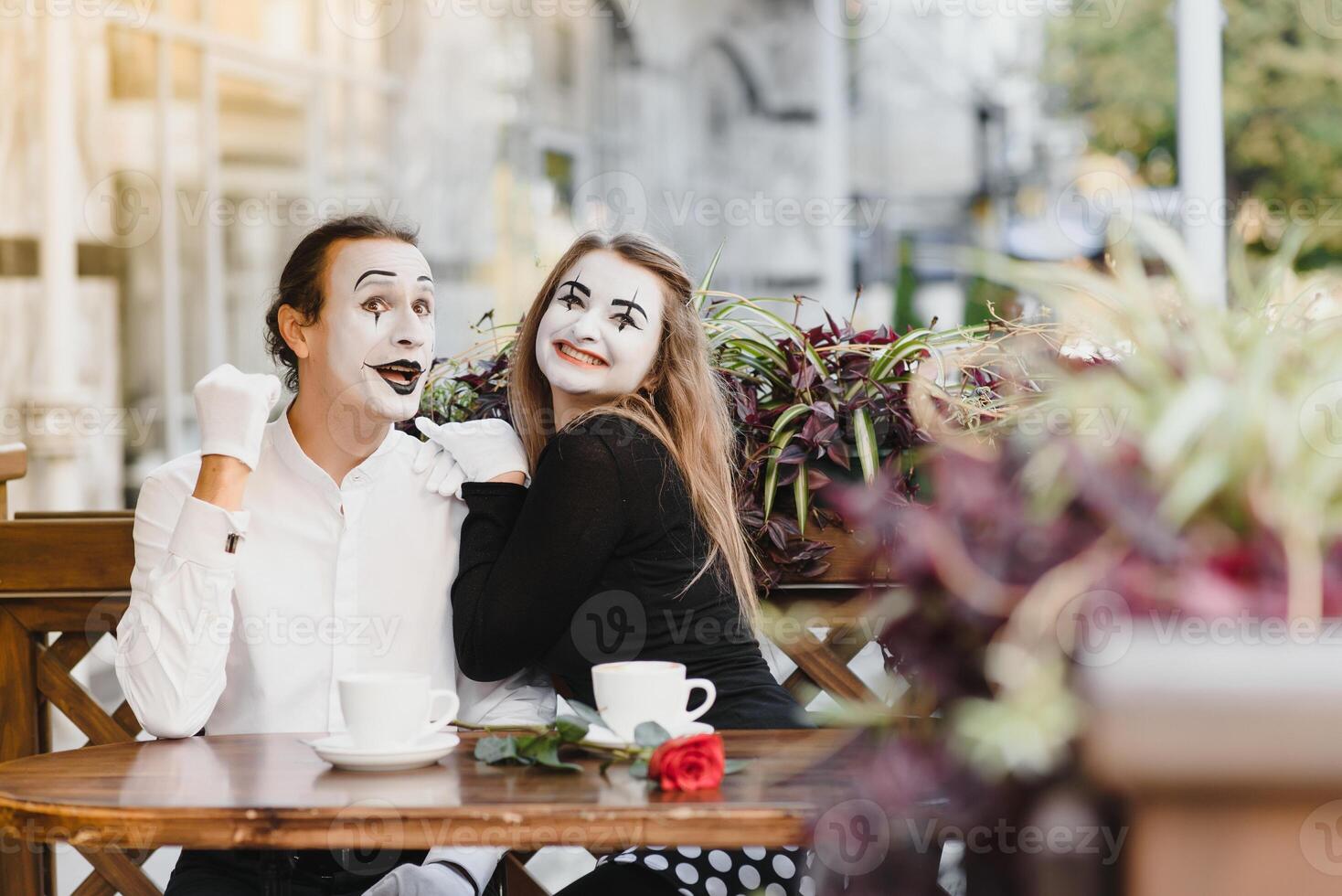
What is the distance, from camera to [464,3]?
25.2ft

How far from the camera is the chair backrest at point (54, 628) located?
2.53 m

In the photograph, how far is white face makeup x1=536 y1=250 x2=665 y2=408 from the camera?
2.34 meters

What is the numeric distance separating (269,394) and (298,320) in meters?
0.31

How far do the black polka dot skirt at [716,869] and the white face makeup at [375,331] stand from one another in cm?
90

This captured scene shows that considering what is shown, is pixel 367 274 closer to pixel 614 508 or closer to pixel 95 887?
pixel 614 508

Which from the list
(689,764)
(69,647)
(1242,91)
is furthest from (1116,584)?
(1242,91)

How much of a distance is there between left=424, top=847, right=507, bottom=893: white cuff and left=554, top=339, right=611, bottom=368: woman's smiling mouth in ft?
2.63

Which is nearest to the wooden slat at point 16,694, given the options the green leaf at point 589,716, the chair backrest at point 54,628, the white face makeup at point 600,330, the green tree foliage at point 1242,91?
the chair backrest at point 54,628

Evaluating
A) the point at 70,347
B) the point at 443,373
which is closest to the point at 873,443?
the point at 443,373

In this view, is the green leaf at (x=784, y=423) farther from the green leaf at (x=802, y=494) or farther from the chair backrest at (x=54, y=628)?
the chair backrest at (x=54, y=628)

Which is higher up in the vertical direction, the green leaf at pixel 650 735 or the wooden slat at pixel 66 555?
the wooden slat at pixel 66 555

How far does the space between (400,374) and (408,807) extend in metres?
1.10

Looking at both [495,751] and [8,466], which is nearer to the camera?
[495,751]

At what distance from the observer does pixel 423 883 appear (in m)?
2.09
